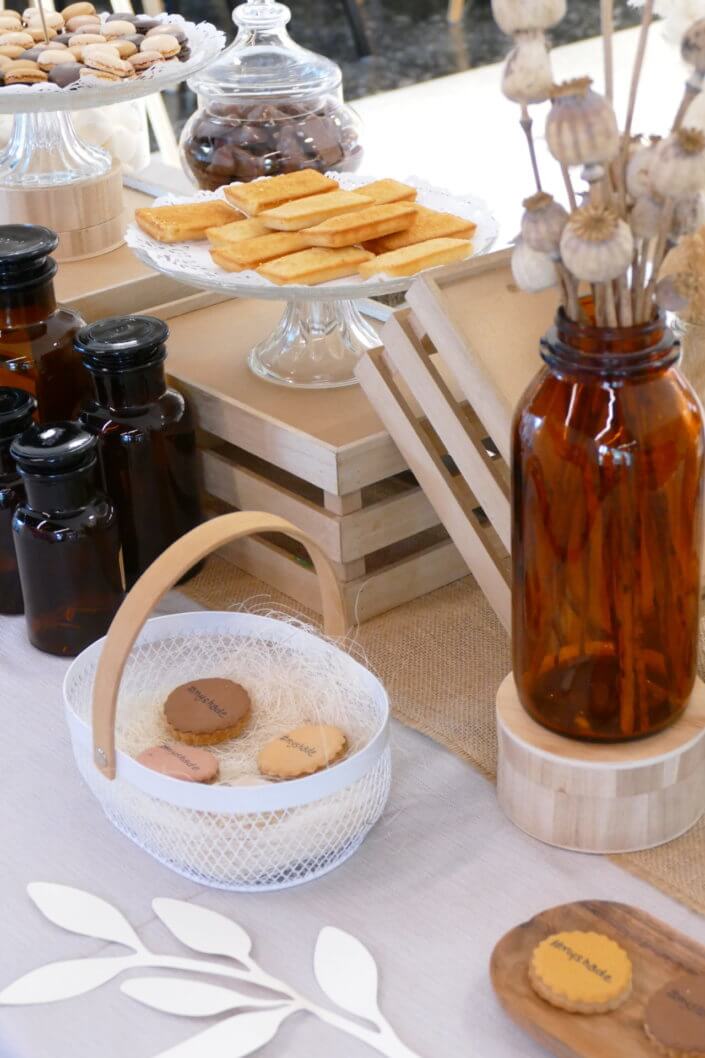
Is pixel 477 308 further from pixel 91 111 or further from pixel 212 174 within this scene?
pixel 91 111

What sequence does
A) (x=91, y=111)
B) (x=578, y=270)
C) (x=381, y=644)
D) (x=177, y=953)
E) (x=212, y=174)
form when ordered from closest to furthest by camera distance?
1. (x=578, y=270)
2. (x=177, y=953)
3. (x=381, y=644)
4. (x=212, y=174)
5. (x=91, y=111)

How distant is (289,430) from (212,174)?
0.68 m

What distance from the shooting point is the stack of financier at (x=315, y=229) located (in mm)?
1146

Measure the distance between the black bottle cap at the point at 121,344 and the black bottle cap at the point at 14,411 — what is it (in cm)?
6

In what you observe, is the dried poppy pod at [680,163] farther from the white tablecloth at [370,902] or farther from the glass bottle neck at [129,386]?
the glass bottle neck at [129,386]

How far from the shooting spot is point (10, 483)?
1105 millimetres

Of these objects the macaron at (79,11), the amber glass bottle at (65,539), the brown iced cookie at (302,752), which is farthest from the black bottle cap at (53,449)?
the macaron at (79,11)

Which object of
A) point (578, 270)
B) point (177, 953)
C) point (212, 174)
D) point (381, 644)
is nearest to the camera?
point (578, 270)

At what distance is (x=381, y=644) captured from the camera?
1.10 meters

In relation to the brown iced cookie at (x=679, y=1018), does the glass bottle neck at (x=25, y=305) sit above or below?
above

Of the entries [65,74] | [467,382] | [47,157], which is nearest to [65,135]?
[47,157]

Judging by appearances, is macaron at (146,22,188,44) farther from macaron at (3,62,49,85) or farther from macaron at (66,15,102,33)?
macaron at (3,62,49,85)

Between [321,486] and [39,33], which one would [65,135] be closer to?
[39,33]

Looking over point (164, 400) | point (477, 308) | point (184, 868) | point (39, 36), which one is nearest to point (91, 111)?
point (39, 36)
